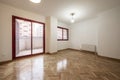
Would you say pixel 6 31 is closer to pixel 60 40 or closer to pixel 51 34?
pixel 51 34

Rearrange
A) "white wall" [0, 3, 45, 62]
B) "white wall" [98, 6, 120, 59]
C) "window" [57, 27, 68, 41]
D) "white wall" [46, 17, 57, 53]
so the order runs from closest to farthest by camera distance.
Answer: "white wall" [0, 3, 45, 62]
"white wall" [98, 6, 120, 59]
"white wall" [46, 17, 57, 53]
"window" [57, 27, 68, 41]

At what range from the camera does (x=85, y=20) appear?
5.78m

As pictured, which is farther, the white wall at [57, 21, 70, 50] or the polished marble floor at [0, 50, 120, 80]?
the white wall at [57, 21, 70, 50]

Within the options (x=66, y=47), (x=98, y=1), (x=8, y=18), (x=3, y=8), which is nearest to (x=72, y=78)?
(x=98, y=1)

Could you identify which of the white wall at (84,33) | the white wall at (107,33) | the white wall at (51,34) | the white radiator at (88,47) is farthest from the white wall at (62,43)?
the white wall at (107,33)

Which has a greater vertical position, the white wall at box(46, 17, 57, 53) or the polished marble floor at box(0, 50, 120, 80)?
the white wall at box(46, 17, 57, 53)

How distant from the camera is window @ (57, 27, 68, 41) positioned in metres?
6.08

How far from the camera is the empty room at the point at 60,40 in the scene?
7.60 feet

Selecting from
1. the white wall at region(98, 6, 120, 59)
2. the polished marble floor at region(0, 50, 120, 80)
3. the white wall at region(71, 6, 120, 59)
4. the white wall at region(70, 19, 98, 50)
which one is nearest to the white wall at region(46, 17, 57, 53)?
the polished marble floor at region(0, 50, 120, 80)

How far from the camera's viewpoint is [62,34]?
6445mm

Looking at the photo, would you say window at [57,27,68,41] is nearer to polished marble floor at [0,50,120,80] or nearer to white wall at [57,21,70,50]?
white wall at [57,21,70,50]

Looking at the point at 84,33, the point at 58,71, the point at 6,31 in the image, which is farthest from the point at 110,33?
the point at 6,31

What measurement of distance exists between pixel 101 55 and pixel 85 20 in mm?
3046

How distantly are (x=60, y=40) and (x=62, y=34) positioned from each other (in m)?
0.69
